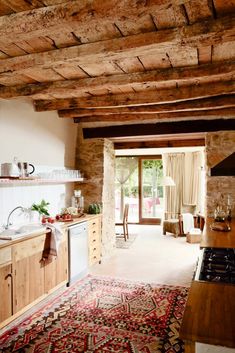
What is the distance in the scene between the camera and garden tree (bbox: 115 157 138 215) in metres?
9.89

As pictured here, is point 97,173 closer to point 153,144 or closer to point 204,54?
point 153,144

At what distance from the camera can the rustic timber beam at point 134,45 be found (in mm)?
2084

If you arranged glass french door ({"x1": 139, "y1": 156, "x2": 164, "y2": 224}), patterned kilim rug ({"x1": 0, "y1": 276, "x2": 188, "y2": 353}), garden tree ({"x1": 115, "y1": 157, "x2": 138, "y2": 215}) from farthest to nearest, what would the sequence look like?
1. garden tree ({"x1": 115, "y1": 157, "x2": 138, "y2": 215})
2. glass french door ({"x1": 139, "y1": 156, "x2": 164, "y2": 224})
3. patterned kilim rug ({"x1": 0, "y1": 276, "x2": 188, "y2": 353})

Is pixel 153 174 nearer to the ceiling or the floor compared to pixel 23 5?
nearer to the floor

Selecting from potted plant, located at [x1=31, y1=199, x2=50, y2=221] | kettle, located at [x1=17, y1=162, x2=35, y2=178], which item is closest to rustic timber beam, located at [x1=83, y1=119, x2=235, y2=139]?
potted plant, located at [x1=31, y1=199, x2=50, y2=221]

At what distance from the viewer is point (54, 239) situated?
3.85 m

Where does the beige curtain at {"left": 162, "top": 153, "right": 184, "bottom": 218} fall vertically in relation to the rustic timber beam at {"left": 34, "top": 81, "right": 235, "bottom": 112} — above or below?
below

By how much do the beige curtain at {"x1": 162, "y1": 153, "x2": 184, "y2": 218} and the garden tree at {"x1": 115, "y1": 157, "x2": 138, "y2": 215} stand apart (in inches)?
44.6

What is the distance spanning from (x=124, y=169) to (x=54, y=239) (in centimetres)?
630

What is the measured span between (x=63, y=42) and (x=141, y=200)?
7661 mm

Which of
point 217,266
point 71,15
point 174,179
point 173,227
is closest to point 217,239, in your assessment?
point 217,266

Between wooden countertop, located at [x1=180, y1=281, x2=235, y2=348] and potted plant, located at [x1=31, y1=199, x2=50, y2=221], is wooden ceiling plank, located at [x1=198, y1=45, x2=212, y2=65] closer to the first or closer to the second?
wooden countertop, located at [x1=180, y1=281, x2=235, y2=348]

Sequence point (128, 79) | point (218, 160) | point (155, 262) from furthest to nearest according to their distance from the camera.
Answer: point (155, 262) < point (218, 160) < point (128, 79)

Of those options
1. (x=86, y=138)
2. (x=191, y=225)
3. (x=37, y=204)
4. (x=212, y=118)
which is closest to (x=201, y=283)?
(x=37, y=204)
